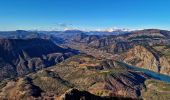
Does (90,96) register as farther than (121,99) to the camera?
Yes

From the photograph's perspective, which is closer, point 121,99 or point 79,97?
point 121,99

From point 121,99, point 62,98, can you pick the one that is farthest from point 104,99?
point 62,98

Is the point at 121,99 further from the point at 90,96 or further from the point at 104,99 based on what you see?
the point at 90,96

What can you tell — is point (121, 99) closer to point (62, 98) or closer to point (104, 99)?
point (104, 99)

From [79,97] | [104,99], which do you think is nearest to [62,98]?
[79,97]

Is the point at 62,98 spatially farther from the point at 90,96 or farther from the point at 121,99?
the point at 121,99

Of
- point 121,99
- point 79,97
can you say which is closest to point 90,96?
point 79,97
